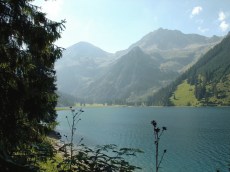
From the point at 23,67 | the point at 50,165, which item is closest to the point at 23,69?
the point at 23,67

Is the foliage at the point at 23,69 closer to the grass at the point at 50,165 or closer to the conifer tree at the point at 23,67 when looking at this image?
the conifer tree at the point at 23,67

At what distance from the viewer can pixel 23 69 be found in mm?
11789

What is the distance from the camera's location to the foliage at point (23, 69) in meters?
11.2

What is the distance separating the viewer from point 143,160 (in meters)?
58.4

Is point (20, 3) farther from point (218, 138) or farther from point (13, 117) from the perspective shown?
point (218, 138)

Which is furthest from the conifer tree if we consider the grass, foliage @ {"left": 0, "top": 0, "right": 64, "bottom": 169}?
the grass

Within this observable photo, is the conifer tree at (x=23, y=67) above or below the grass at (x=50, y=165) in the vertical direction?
above

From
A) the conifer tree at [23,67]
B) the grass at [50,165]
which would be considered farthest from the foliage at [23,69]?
the grass at [50,165]

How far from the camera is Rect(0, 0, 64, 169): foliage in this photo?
11.2 metres

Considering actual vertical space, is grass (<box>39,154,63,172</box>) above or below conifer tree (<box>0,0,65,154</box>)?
below

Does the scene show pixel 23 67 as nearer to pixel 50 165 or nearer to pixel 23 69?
pixel 23 69

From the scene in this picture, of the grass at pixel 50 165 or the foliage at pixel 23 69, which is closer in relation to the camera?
the grass at pixel 50 165

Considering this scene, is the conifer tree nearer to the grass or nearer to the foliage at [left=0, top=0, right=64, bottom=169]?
the foliage at [left=0, top=0, right=64, bottom=169]

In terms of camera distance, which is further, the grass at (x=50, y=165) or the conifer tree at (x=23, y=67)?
the conifer tree at (x=23, y=67)
